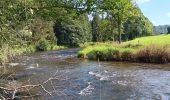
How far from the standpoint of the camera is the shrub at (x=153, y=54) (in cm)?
2798

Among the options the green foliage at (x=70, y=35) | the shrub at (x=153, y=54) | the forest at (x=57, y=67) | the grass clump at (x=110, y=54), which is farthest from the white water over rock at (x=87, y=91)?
the green foliage at (x=70, y=35)

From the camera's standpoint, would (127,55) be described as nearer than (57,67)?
No

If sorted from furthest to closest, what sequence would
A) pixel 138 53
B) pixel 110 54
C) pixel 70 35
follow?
1. pixel 70 35
2. pixel 110 54
3. pixel 138 53

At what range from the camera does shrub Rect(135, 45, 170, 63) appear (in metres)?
28.0

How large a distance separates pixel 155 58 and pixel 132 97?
14.9 meters

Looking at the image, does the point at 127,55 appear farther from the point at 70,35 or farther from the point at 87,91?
the point at 70,35

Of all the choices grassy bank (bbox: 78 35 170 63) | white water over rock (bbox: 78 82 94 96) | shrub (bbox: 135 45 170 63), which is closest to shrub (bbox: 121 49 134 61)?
grassy bank (bbox: 78 35 170 63)

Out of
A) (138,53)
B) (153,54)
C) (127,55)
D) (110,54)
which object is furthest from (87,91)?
(110,54)

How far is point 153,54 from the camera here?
28.9 metres

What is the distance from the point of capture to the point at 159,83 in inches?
685

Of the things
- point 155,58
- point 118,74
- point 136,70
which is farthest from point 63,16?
point 155,58

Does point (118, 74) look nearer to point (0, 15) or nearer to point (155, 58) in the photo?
point (155, 58)

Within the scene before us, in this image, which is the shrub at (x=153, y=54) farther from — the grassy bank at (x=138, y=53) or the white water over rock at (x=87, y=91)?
the white water over rock at (x=87, y=91)

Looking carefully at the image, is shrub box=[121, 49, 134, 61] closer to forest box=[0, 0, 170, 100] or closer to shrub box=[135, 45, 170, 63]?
forest box=[0, 0, 170, 100]
